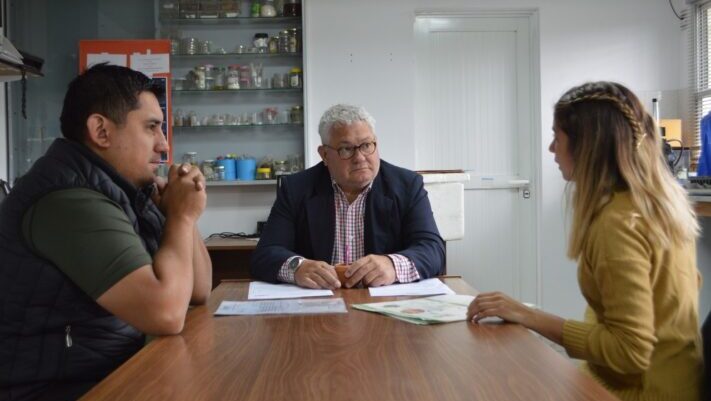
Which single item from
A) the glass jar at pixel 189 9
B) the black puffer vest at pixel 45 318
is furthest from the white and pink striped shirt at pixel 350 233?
the glass jar at pixel 189 9

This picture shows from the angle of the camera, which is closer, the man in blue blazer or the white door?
the man in blue blazer

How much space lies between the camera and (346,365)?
105cm

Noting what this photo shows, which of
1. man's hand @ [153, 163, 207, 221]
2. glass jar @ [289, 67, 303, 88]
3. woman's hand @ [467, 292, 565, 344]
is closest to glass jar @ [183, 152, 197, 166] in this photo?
glass jar @ [289, 67, 303, 88]

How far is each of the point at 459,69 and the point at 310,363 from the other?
3.72m

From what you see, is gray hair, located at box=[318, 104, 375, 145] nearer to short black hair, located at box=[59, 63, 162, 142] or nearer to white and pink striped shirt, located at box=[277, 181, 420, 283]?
white and pink striped shirt, located at box=[277, 181, 420, 283]

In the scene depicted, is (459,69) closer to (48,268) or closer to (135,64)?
(135,64)

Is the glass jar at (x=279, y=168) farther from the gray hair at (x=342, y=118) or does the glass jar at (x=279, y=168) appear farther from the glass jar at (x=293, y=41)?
the gray hair at (x=342, y=118)

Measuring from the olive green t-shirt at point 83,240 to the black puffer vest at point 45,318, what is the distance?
3cm

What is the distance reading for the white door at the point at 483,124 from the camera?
4484 millimetres

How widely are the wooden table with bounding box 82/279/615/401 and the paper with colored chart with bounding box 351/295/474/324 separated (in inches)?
1.3

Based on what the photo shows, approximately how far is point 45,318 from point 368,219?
124 centimetres

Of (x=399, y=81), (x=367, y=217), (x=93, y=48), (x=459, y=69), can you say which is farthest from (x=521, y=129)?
(x=93, y=48)

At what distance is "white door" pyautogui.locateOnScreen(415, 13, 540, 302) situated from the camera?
4.48m

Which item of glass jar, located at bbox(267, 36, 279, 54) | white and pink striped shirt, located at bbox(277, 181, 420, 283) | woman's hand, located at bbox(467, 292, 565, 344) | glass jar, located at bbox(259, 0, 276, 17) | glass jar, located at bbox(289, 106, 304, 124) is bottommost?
woman's hand, located at bbox(467, 292, 565, 344)
